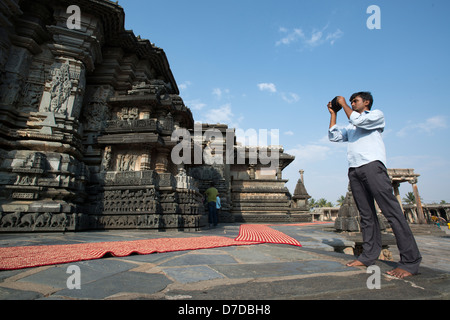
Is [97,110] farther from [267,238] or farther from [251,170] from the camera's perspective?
[251,170]

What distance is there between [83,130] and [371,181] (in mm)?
7296

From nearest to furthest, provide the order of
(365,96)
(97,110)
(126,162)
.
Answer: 1. (365,96)
2. (126,162)
3. (97,110)

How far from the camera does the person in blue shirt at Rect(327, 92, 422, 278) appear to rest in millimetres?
1876

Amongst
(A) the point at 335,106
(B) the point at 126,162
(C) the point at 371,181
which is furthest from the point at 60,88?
(C) the point at 371,181

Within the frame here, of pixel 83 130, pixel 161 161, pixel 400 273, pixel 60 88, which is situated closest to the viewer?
pixel 400 273

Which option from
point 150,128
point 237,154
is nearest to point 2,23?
point 150,128

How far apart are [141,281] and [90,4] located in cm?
731

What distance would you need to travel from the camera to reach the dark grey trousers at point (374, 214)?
1.83 meters

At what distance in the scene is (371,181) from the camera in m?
2.05

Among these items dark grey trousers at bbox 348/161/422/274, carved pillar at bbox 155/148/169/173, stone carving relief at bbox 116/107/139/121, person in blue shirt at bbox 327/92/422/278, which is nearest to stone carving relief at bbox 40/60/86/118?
stone carving relief at bbox 116/107/139/121

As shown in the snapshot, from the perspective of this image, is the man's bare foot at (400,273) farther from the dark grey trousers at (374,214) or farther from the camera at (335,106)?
the camera at (335,106)

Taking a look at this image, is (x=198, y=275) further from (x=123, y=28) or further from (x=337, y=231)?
A: (x=123, y=28)

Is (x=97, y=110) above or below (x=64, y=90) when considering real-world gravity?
below

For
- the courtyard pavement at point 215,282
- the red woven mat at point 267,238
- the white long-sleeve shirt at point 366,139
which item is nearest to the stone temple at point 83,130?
the red woven mat at point 267,238
